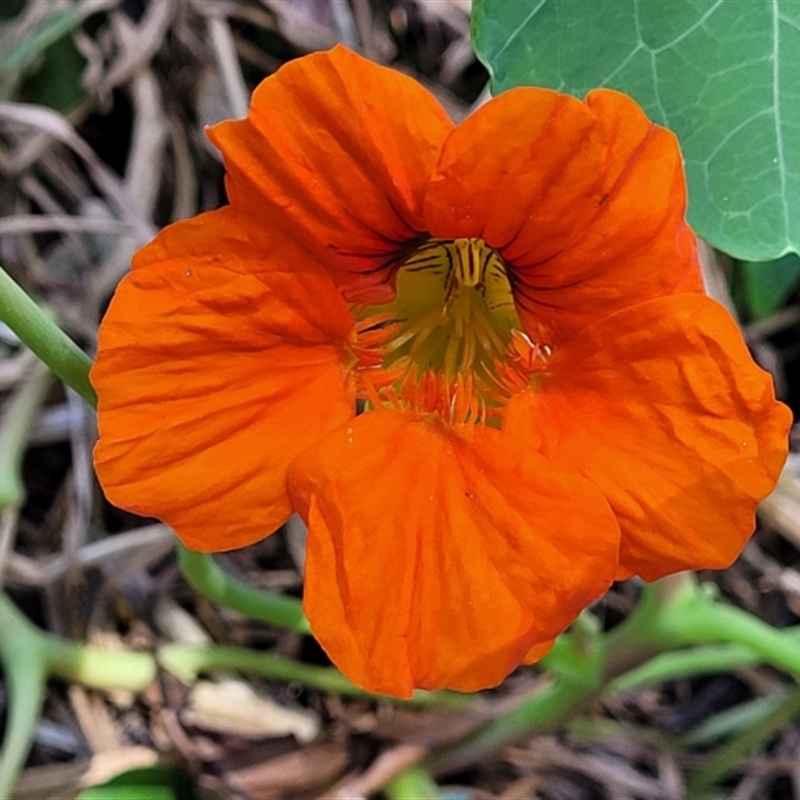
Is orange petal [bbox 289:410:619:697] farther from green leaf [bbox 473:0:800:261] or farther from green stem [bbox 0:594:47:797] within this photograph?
green stem [bbox 0:594:47:797]

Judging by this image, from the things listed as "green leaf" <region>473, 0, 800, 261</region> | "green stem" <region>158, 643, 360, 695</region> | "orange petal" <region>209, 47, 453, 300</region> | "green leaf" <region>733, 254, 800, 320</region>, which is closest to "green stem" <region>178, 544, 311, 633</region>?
"green stem" <region>158, 643, 360, 695</region>

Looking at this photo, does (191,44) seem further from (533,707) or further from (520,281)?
(533,707)

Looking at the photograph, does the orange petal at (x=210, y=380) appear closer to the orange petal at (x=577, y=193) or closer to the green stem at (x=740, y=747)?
the orange petal at (x=577, y=193)

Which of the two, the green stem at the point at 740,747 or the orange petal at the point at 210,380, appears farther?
the green stem at the point at 740,747

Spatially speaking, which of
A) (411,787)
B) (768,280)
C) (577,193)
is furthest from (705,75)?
(411,787)

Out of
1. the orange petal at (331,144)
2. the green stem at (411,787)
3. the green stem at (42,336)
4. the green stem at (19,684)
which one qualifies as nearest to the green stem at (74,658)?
the green stem at (19,684)

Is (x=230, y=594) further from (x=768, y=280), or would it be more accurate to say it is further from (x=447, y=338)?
(x=768, y=280)
